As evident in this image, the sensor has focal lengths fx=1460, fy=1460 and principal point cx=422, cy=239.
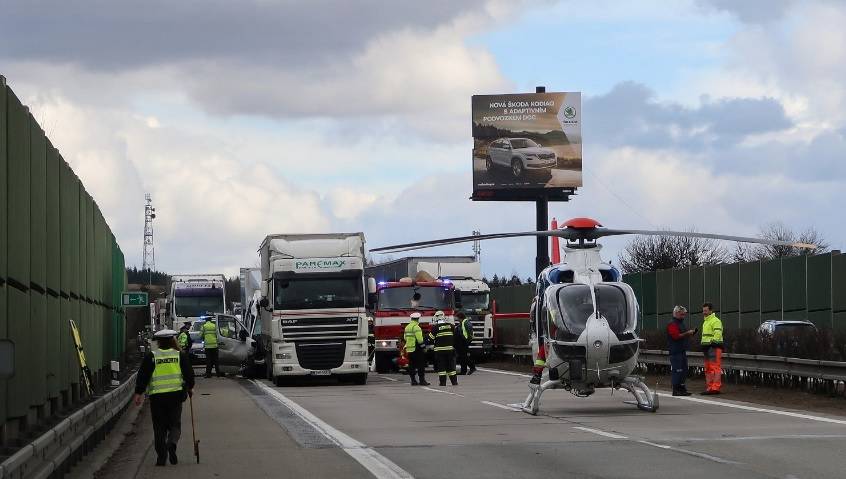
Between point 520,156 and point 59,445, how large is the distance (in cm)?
5367

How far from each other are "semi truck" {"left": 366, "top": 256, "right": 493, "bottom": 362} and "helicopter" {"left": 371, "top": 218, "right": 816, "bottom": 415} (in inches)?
982

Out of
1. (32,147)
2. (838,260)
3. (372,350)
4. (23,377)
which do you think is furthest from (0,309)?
(372,350)

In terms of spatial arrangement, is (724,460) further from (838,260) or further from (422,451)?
(838,260)

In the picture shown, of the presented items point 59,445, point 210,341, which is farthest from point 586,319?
point 210,341

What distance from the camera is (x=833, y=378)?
26016mm

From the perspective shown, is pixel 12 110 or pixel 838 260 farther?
pixel 838 260

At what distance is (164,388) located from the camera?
1650cm

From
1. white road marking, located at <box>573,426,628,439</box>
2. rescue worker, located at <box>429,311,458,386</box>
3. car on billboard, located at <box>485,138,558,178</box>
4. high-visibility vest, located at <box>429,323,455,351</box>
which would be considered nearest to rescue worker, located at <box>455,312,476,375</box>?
rescue worker, located at <box>429,311,458,386</box>

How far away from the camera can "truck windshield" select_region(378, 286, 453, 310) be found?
1681 inches

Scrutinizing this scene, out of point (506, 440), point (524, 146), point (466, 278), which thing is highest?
point (524, 146)

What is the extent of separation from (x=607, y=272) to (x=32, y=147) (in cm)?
959

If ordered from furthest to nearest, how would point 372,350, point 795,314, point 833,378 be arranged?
point 372,350 → point 795,314 → point 833,378

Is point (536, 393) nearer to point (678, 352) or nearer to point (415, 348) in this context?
point (678, 352)

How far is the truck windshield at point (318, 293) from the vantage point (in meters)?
35.8
